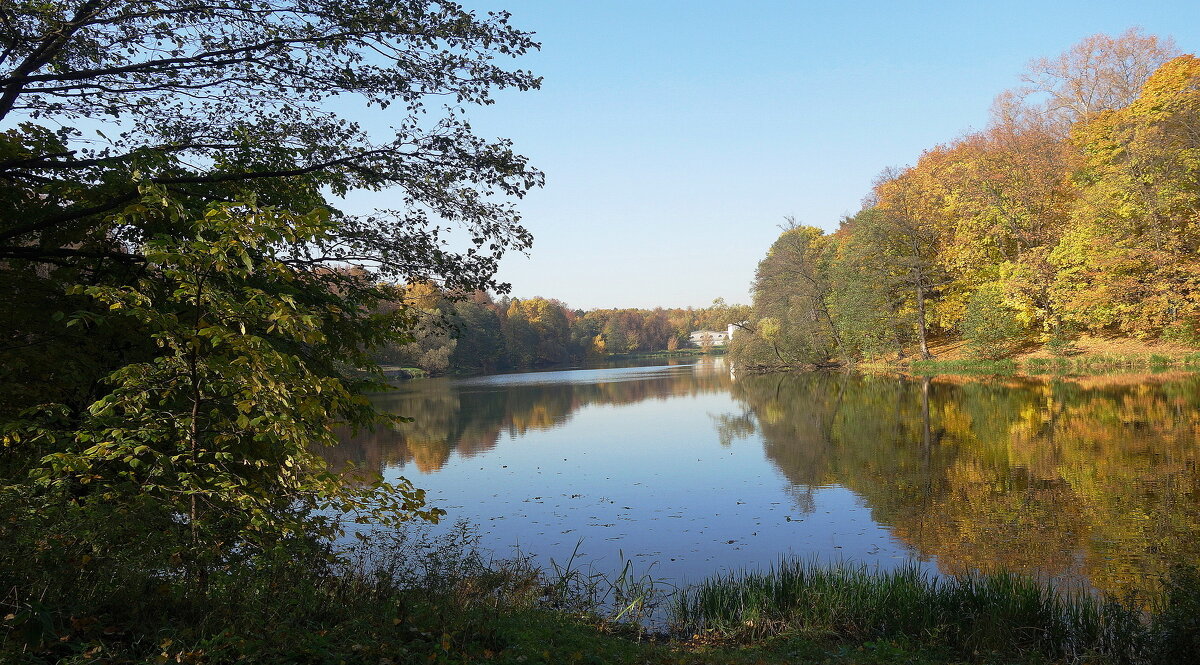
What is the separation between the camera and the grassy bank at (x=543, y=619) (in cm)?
375

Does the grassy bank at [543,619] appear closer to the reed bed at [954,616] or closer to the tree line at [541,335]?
the reed bed at [954,616]

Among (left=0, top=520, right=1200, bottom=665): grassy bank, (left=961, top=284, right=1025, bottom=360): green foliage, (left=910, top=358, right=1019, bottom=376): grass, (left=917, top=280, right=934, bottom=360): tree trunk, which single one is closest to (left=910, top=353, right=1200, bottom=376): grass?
(left=910, top=358, right=1019, bottom=376): grass

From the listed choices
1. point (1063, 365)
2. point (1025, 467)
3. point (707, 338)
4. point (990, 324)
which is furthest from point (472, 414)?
point (707, 338)

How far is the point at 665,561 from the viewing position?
359 inches

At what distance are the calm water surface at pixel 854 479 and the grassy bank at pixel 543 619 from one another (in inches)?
55.7

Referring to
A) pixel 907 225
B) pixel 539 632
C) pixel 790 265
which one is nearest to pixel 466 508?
pixel 539 632

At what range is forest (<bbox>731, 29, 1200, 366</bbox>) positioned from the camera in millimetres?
28344

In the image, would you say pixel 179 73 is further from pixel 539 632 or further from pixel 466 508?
pixel 466 508

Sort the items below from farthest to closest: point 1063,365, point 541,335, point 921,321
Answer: point 541,335
point 921,321
point 1063,365

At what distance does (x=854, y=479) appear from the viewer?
13.4m

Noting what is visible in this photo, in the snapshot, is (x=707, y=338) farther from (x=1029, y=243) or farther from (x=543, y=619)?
(x=543, y=619)

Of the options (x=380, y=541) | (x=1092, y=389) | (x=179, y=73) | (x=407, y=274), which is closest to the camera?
(x=179, y=73)

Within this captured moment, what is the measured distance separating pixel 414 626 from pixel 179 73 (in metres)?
5.25

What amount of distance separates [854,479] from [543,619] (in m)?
9.00
